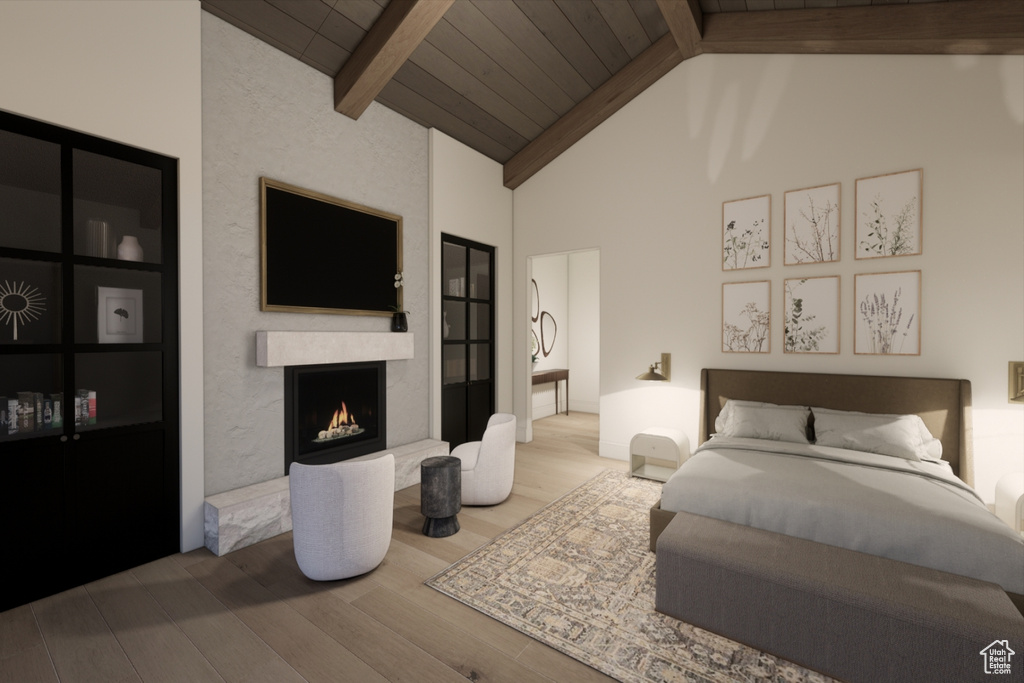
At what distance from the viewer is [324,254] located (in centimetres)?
359

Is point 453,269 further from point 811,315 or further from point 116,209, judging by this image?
point 811,315

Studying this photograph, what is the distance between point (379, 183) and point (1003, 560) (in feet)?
15.1

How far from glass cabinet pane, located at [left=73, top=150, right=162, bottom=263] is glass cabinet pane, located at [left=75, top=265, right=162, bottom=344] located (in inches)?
4.3

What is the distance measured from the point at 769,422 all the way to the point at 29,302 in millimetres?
4742

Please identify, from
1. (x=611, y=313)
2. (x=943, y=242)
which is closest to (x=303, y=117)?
(x=611, y=313)

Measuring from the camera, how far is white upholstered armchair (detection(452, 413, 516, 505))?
3.35m

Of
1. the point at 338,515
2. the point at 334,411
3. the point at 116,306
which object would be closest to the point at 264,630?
the point at 338,515

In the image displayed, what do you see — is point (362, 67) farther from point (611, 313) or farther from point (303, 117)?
point (611, 313)

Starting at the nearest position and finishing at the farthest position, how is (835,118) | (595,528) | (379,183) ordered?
(595,528)
(835,118)
(379,183)

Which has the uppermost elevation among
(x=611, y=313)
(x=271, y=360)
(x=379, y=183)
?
(x=379, y=183)

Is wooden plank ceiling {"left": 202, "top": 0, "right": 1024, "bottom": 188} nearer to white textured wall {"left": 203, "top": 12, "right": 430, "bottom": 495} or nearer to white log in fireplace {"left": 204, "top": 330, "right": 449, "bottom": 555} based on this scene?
white textured wall {"left": 203, "top": 12, "right": 430, "bottom": 495}

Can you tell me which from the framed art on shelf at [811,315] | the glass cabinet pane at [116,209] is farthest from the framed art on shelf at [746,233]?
the glass cabinet pane at [116,209]

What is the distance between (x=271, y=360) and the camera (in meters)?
3.10

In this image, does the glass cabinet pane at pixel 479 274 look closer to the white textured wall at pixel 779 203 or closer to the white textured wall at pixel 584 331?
the white textured wall at pixel 779 203
